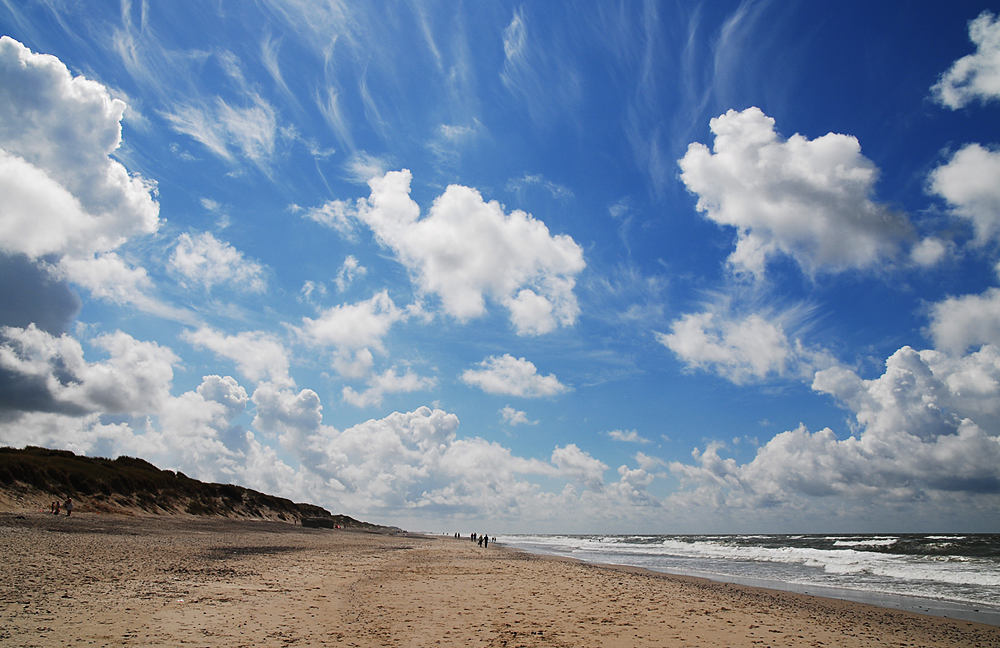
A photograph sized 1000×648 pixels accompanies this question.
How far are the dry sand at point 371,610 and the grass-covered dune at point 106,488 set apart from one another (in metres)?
29.3

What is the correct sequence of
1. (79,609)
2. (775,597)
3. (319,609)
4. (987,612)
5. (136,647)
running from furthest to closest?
(775,597), (987,612), (319,609), (79,609), (136,647)

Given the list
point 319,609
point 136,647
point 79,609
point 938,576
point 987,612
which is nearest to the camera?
point 136,647

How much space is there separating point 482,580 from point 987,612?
18115 mm

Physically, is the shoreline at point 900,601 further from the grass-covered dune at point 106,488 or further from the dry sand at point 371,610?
the grass-covered dune at point 106,488

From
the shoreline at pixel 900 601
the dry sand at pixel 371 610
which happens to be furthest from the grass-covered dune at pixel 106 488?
the shoreline at pixel 900 601

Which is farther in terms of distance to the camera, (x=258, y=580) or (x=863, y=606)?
(x=863, y=606)

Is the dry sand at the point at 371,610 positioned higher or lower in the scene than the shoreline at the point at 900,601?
higher

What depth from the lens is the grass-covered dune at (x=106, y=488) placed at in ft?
139

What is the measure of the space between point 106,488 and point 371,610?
5482 centimetres

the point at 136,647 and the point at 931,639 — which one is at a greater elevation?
the point at 136,647

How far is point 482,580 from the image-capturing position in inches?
792

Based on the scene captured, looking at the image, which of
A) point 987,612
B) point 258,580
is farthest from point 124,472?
point 987,612

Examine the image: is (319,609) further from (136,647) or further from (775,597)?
(775,597)

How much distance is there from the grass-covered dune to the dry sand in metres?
29.3
